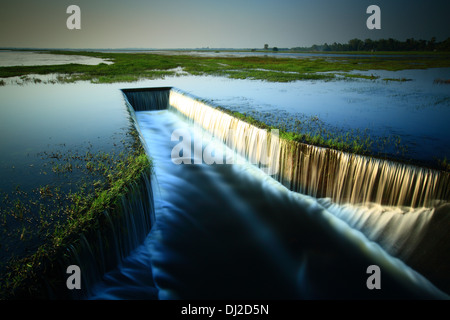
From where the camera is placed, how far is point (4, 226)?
4.88 meters

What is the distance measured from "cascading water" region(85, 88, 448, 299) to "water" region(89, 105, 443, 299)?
0.02m

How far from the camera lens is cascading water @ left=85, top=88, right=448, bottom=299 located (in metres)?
5.43

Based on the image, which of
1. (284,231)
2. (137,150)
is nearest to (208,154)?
(137,150)

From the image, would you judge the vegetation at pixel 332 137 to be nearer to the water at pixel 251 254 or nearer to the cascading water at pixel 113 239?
the water at pixel 251 254

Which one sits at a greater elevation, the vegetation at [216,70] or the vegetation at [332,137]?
the vegetation at [216,70]

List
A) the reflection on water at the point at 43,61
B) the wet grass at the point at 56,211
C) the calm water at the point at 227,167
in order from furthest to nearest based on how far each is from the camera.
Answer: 1. the reflection on water at the point at 43,61
2. the calm water at the point at 227,167
3. the wet grass at the point at 56,211

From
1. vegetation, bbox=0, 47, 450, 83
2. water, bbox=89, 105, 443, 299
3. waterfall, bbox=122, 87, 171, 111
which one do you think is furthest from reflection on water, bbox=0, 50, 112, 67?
water, bbox=89, 105, 443, 299

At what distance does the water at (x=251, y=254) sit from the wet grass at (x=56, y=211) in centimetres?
121

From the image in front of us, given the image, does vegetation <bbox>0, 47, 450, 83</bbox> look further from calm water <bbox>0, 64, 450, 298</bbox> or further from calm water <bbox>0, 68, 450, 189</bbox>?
calm water <bbox>0, 64, 450, 298</bbox>

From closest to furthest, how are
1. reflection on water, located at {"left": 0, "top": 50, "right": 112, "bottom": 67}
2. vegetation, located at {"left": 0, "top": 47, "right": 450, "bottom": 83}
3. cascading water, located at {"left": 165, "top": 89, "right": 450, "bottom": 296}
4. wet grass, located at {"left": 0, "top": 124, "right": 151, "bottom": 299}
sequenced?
1. wet grass, located at {"left": 0, "top": 124, "right": 151, "bottom": 299}
2. cascading water, located at {"left": 165, "top": 89, "right": 450, "bottom": 296}
3. vegetation, located at {"left": 0, "top": 47, "right": 450, "bottom": 83}
4. reflection on water, located at {"left": 0, "top": 50, "right": 112, "bottom": 67}

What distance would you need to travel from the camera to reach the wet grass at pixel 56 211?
151 inches

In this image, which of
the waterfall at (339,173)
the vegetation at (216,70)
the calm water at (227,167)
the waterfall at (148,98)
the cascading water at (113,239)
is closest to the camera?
the cascading water at (113,239)

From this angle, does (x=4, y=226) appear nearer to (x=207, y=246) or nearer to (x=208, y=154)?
(x=207, y=246)

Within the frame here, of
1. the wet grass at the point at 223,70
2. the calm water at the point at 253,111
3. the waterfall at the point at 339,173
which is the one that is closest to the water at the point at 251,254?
the waterfall at the point at 339,173
